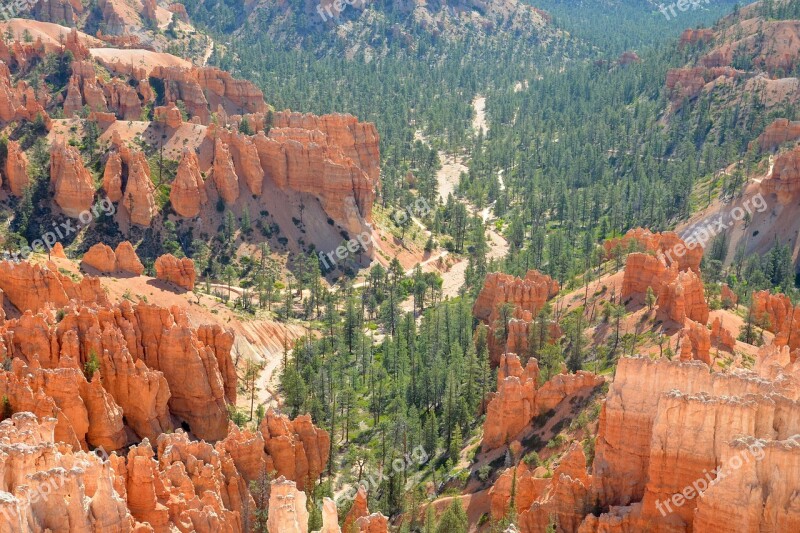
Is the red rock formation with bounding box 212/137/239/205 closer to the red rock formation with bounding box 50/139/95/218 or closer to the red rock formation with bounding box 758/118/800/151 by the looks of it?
the red rock formation with bounding box 50/139/95/218

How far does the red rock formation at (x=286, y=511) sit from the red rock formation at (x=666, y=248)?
55221 mm

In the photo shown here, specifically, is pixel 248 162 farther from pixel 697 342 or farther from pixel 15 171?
pixel 697 342

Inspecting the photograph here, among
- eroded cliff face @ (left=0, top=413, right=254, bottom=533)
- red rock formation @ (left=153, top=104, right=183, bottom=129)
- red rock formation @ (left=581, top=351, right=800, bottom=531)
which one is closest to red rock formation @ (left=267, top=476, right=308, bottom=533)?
eroded cliff face @ (left=0, top=413, right=254, bottom=533)

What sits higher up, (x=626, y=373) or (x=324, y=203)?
(x=626, y=373)

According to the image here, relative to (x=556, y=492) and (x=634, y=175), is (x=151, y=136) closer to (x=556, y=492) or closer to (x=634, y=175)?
(x=634, y=175)

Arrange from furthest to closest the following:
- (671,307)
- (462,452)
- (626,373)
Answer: (671,307), (462,452), (626,373)

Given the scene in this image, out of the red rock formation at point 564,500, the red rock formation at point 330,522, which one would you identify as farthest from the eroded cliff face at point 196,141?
the red rock formation at point 330,522

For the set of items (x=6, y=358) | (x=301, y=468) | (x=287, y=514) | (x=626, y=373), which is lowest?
(x=301, y=468)

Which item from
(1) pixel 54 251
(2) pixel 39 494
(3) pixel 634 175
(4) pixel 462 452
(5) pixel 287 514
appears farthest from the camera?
(3) pixel 634 175

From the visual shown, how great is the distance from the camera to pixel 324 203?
466ft

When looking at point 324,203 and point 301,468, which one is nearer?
point 301,468

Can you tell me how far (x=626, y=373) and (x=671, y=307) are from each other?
29448 mm

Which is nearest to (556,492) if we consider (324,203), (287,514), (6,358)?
(287,514)

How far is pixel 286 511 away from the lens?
165 feet
